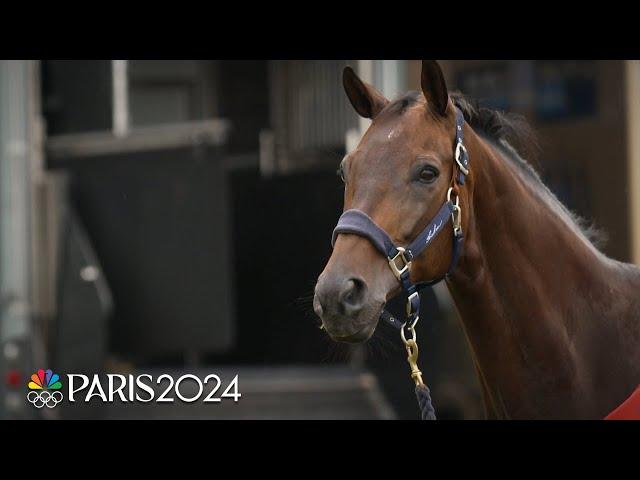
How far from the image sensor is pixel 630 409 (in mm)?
2791

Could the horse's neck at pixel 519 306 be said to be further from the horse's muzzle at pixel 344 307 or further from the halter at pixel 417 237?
the horse's muzzle at pixel 344 307

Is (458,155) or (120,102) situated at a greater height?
(120,102)

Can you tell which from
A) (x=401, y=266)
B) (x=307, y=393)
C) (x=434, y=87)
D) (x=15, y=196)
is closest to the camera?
(x=401, y=266)

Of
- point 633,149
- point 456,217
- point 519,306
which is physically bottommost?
point 519,306

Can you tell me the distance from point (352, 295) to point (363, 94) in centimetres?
72

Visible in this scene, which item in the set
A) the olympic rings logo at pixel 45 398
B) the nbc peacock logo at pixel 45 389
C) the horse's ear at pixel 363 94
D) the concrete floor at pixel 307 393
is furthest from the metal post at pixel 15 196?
the horse's ear at pixel 363 94

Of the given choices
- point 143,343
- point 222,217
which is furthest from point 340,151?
point 143,343

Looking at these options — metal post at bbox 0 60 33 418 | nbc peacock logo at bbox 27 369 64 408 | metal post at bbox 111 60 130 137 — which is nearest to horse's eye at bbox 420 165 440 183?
nbc peacock logo at bbox 27 369 64 408

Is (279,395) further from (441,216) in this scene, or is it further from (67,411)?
(441,216)

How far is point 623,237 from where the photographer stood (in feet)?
14.4

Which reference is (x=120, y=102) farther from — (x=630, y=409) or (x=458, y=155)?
(x=630, y=409)

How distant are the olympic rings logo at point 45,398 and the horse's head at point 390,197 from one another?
223 cm

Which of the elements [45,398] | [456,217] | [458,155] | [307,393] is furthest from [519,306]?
[45,398]

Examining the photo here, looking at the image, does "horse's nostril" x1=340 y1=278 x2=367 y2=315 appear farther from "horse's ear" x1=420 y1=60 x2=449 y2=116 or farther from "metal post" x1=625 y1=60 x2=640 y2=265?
"metal post" x1=625 y1=60 x2=640 y2=265
